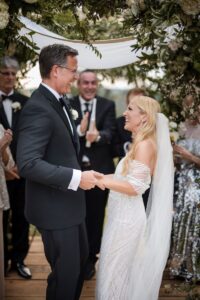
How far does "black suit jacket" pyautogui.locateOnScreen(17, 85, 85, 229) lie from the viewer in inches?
121

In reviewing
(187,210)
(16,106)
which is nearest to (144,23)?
(16,106)

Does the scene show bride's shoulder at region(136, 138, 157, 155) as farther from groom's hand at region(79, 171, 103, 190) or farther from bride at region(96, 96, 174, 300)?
groom's hand at region(79, 171, 103, 190)

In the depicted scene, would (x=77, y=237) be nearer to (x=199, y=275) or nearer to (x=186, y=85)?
(x=199, y=275)

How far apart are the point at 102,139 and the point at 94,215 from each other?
2.93 feet

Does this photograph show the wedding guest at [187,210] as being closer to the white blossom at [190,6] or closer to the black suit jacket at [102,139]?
the black suit jacket at [102,139]

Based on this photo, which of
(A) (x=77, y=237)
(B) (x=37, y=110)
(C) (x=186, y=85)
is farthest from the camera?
(C) (x=186, y=85)

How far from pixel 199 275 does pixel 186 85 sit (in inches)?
62.2

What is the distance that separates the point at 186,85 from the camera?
3939mm

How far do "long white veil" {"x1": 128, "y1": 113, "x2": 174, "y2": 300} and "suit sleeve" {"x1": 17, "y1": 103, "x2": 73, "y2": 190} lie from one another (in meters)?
0.88

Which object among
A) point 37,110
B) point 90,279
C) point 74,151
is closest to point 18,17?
point 37,110

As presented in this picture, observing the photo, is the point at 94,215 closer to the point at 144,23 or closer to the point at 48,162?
the point at 48,162

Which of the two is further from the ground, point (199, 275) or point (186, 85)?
point (186, 85)

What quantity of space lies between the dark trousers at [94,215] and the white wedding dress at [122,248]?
1657mm

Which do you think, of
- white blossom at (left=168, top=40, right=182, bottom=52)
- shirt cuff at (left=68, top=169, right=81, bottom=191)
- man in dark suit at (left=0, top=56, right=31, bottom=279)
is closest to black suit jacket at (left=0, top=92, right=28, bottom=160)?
man in dark suit at (left=0, top=56, right=31, bottom=279)
